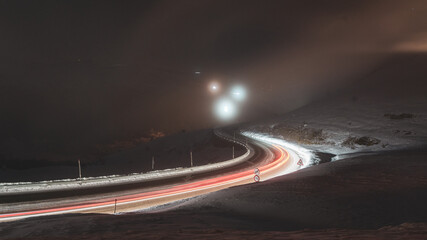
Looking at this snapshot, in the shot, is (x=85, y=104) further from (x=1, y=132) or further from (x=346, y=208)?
(x=346, y=208)

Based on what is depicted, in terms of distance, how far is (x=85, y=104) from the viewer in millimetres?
109562

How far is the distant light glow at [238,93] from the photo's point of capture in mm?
104875

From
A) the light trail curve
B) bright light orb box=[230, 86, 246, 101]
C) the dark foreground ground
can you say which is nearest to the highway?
the light trail curve

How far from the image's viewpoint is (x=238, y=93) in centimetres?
10712

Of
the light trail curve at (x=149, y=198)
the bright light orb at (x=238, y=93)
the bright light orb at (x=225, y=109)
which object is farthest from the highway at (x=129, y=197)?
the bright light orb at (x=238, y=93)

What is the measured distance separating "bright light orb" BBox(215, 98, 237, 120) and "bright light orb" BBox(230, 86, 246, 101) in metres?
4.09

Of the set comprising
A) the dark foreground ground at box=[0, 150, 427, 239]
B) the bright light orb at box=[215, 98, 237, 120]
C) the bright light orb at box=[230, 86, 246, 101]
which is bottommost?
the dark foreground ground at box=[0, 150, 427, 239]

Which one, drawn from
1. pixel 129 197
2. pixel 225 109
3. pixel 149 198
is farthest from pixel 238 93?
pixel 129 197

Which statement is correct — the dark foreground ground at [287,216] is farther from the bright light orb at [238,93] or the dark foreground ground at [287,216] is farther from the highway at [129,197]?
the bright light orb at [238,93]

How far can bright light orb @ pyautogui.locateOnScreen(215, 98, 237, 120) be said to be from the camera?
302ft

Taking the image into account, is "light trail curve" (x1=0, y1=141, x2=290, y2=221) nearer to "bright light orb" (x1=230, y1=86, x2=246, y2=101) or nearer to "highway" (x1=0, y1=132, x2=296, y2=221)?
"highway" (x1=0, y1=132, x2=296, y2=221)

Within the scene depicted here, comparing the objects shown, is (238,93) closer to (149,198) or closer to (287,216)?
(149,198)

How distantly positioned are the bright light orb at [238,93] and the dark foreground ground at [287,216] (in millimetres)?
86747

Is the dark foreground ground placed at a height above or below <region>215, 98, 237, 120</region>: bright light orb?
below
